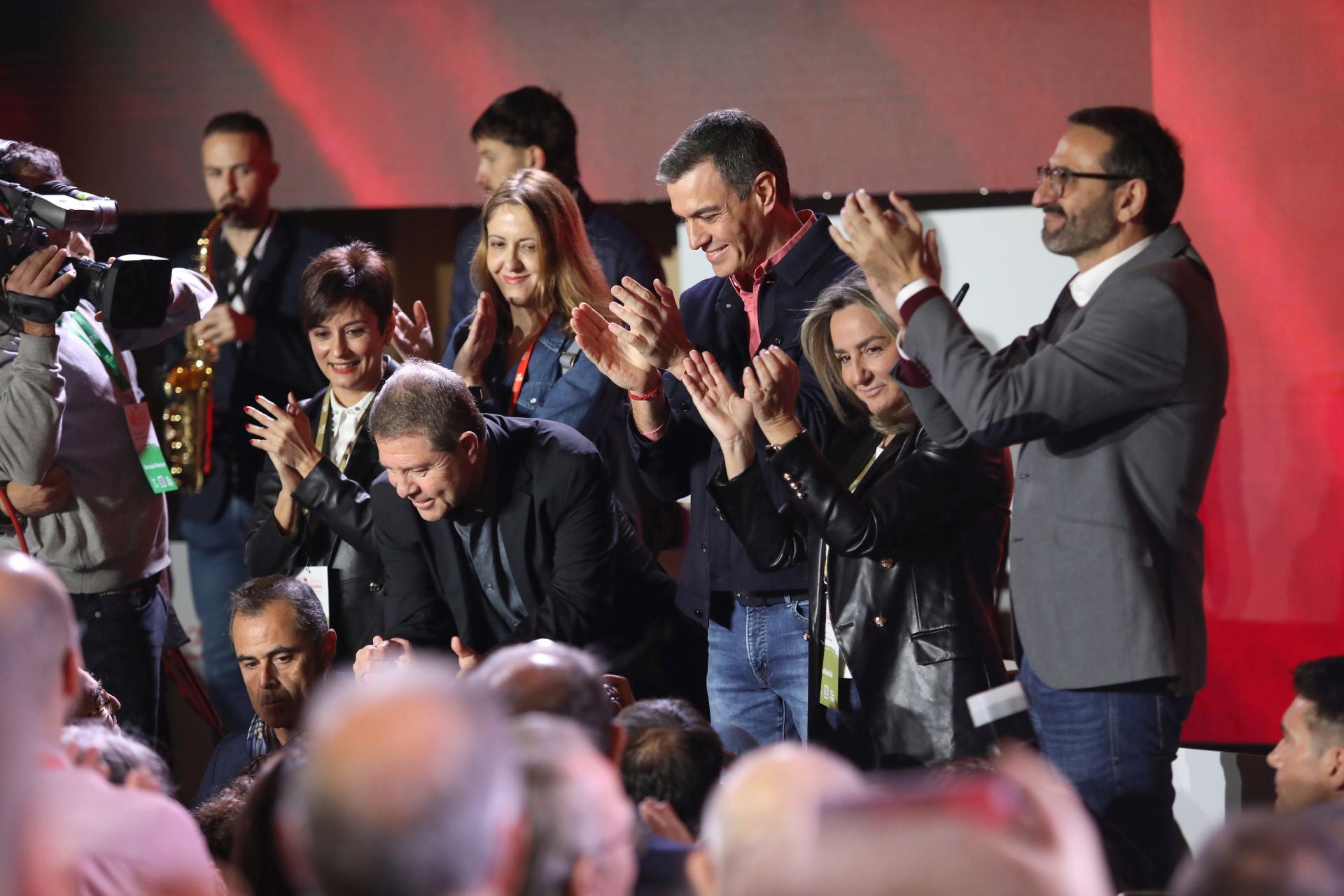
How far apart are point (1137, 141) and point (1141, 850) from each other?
3.71ft

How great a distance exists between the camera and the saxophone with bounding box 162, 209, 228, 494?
4.46 metres

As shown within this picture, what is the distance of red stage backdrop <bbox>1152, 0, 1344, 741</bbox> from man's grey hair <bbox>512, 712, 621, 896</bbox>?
11.3 ft

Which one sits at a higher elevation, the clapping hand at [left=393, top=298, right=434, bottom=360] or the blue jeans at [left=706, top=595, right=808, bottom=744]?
the clapping hand at [left=393, top=298, right=434, bottom=360]

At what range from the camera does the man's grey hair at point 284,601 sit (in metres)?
3.32

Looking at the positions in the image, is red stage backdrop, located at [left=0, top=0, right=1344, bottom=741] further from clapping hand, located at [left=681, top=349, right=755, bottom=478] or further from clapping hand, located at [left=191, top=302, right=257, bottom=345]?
clapping hand, located at [left=681, top=349, right=755, bottom=478]

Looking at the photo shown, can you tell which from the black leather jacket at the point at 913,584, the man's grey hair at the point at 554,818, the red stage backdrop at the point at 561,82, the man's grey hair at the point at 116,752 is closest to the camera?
the man's grey hair at the point at 554,818

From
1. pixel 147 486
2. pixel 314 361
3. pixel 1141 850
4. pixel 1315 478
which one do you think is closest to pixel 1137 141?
pixel 1141 850

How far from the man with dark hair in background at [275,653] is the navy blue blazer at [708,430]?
0.82 meters

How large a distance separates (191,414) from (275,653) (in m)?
1.40

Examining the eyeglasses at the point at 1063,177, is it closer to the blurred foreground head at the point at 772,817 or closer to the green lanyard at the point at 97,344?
the blurred foreground head at the point at 772,817

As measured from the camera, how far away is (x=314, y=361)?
4.48 metres

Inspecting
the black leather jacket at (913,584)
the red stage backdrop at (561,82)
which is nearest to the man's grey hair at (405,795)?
the black leather jacket at (913,584)

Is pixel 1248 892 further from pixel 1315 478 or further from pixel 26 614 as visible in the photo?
pixel 1315 478

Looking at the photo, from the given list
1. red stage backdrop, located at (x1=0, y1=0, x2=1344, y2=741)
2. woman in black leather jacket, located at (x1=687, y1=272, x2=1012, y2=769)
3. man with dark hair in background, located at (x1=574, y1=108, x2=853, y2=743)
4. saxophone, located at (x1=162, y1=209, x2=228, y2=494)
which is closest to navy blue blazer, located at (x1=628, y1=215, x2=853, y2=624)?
man with dark hair in background, located at (x1=574, y1=108, x2=853, y2=743)
